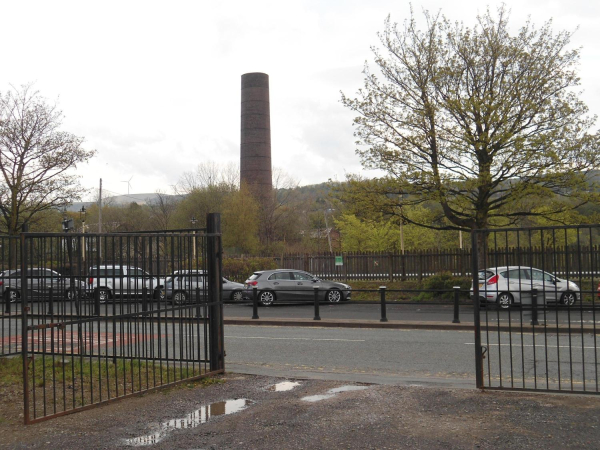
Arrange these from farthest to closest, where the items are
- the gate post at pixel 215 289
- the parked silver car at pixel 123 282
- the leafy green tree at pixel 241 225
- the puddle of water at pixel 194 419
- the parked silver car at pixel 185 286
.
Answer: the leafy green tree at pixel 241 225, the gate post at pixel 215 289, the parked silver car at pixel 185 286, the parked silver car at pixel 123 282, the puddle of water at pixel 194 419

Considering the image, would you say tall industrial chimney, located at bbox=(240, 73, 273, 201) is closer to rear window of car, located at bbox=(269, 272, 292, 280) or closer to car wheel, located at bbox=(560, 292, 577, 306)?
rear window of car, located at bbox=(269, 272, 292, 280)

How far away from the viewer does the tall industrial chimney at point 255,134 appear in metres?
59.7

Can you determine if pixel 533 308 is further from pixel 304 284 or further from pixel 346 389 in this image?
pixel 304 284

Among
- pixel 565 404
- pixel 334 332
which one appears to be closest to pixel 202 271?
pixel 565 404

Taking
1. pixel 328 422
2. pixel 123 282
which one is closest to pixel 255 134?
pixel 123 282

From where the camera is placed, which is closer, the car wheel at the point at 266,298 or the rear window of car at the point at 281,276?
the car wheel at the point at 266,298

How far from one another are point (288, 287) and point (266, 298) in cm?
115

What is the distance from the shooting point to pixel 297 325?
18000mm

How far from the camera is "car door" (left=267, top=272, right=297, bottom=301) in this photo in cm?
2559

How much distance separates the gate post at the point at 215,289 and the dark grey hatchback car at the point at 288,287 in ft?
52.3

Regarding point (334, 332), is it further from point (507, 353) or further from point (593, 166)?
point (593, 166)

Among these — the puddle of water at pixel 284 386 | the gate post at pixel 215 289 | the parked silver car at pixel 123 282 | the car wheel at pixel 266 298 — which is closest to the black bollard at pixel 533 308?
the puddle of water at pixel 284 386

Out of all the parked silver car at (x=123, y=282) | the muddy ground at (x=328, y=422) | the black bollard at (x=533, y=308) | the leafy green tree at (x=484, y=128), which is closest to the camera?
the muddy ground at (x=328, y=422)

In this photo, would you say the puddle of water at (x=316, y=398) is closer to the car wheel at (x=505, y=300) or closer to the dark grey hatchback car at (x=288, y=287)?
the car wheel at (x=505, y=300)
